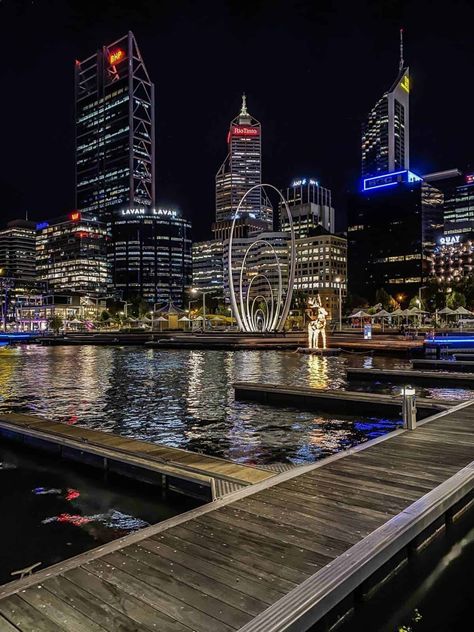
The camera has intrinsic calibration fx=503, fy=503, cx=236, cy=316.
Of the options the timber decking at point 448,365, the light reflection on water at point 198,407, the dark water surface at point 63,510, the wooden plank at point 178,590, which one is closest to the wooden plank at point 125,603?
the wooden plank at point 178,590

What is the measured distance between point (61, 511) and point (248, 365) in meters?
26.2

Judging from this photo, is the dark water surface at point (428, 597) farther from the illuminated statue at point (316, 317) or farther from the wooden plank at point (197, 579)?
the illuminated statue at point (316, 317)

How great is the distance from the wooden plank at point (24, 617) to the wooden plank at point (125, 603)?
0.49 metres

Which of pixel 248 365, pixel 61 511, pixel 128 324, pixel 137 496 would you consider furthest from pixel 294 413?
pixel 128 324

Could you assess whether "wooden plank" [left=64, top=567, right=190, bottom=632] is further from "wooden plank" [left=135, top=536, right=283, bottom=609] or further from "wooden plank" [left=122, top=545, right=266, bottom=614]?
"wooden plank" [left=135, top=536, right=283, bottom=609]

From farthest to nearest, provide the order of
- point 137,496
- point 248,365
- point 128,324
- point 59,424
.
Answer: point 128,324
point 248,365
point 59,424
point 137,496

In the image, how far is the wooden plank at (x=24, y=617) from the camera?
4.21m

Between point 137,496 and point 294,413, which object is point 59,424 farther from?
point 294,413

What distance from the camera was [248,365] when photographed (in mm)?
34812

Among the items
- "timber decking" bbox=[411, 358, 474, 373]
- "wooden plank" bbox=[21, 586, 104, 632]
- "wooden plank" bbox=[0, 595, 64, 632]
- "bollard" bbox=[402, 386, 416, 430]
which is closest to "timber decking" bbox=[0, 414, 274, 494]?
"wooden plank" bbox=[21, 586, 104, 632]

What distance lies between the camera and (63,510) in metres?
9.01

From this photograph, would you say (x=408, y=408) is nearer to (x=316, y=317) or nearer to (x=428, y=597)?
(x=428, y=597)

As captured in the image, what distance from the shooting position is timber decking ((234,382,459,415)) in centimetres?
1588

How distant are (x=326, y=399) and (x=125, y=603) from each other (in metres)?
14.4
